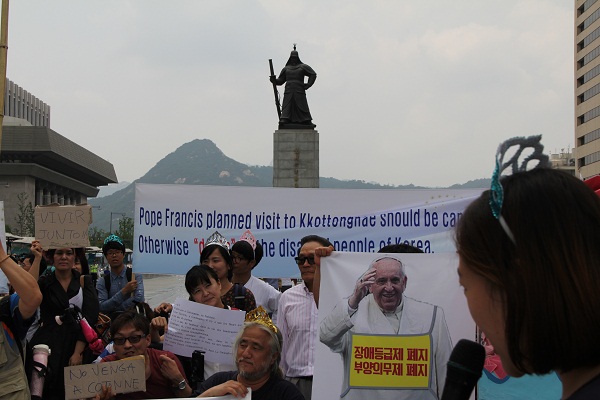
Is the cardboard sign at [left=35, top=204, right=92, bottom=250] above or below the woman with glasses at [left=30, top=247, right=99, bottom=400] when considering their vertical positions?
above

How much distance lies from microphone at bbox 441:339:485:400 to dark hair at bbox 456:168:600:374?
21 centimetres

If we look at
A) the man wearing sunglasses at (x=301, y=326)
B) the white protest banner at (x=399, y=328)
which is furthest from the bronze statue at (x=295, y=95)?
the white protest banner at (x=399, y=328)

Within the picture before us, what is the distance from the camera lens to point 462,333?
385cm

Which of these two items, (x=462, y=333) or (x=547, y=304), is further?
(x=462, y=333)

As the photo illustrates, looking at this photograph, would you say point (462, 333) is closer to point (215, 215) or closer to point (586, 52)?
point (215, 215)

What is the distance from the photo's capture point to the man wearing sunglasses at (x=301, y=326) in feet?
16.1

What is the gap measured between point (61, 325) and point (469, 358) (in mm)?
4059

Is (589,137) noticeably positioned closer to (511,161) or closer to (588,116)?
(588,116)

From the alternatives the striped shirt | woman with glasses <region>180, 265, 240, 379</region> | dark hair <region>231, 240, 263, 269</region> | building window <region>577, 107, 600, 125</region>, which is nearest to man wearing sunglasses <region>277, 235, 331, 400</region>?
the striped shirt

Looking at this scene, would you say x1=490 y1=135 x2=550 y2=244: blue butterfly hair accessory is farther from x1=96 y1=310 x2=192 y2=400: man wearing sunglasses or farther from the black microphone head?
x1=96 y1=310 x2=192 y2=400: man wearing sunglasses

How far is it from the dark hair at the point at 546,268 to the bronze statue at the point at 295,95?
64.6 ft

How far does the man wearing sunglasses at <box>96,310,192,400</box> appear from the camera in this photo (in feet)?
13.9

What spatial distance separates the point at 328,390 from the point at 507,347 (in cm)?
283

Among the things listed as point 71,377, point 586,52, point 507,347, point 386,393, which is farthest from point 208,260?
point 586,52
